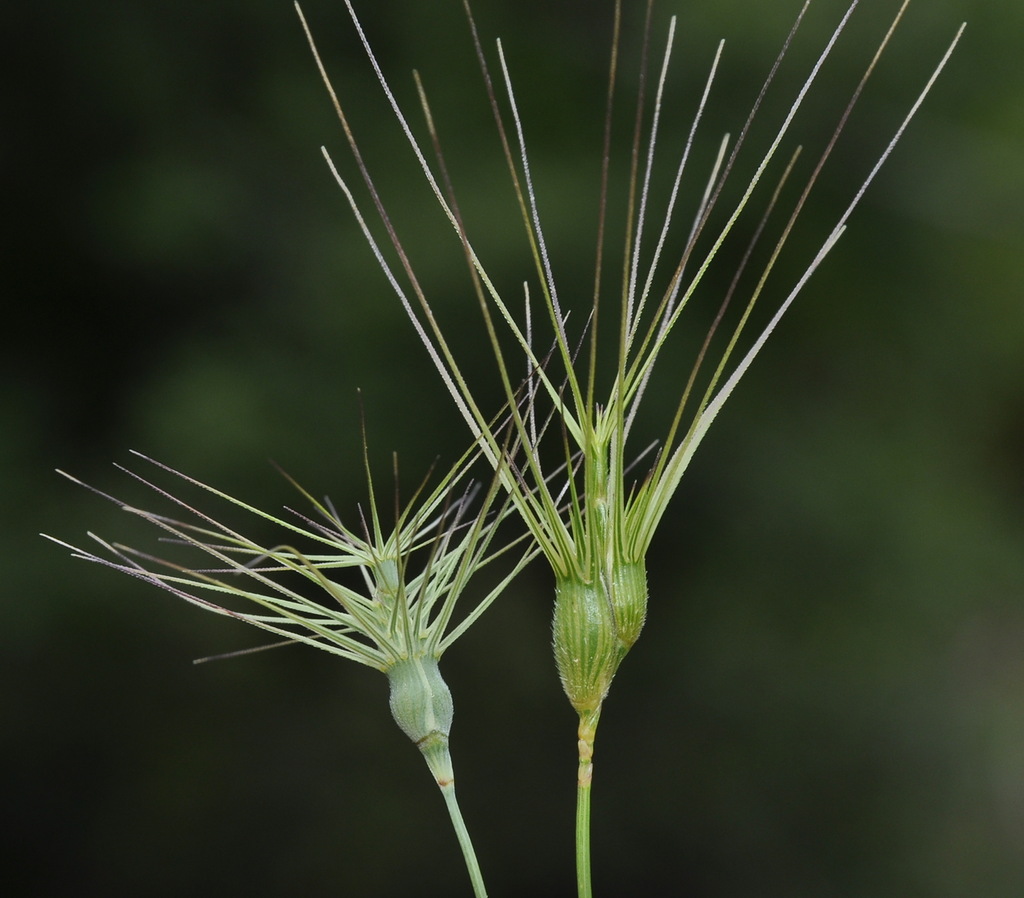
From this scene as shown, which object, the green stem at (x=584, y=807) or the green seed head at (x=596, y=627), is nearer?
the green stem at (x=584, y=807)

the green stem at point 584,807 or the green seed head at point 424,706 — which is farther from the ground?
the green seed head at point 424,706

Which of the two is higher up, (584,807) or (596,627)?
(596,627)

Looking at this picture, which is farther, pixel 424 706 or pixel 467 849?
pixel 424 706

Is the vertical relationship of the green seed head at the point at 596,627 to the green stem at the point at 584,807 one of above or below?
above

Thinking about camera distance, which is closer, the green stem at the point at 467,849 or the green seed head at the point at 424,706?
the green stem at the point at 467,849

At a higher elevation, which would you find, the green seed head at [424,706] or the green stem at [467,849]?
the green seed head at [424,706]

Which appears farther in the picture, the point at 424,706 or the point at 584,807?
the point at 424,706

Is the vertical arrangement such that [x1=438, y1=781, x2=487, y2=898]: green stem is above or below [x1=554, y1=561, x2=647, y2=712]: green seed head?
below

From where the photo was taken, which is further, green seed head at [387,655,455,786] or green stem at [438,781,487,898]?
green seed head at [387,655,455,786]

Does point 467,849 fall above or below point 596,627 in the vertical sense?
below
